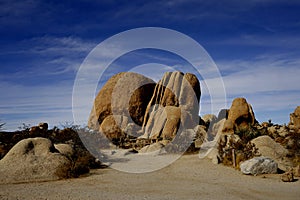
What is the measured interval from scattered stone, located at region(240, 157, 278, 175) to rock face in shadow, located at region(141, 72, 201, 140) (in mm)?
13976

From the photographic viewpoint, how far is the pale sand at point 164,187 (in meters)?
8.73

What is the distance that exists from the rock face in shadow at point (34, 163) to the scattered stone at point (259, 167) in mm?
6476

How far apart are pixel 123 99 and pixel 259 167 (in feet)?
72.1

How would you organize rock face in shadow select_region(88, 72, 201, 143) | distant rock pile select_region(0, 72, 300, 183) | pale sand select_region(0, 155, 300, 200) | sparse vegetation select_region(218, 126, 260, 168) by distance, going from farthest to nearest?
rock face in shadow select_region(88, 72, 201, 143), sparse vegetation select_region(218, 126, 260, 168), distant rock pile select_region(0, 72, 300, 183), pale sand select_region(0, 155, 300, 200)

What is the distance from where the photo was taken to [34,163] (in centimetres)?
1235

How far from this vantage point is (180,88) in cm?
3125

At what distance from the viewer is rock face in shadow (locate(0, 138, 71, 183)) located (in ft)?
38.2

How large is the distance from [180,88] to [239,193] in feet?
74.2

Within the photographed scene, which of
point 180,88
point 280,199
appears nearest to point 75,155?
point 280,199

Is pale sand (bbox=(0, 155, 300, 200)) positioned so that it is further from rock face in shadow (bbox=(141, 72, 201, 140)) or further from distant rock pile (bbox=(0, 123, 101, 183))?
rock face in shadow (bbox=(141, 72, 201, 140))

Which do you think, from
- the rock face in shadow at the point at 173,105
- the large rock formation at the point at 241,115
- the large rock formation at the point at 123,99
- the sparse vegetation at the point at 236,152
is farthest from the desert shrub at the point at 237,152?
the large rock formation at the point at 123,99

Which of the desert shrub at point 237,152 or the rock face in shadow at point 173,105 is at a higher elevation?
the rock face in shadow at point 173,105

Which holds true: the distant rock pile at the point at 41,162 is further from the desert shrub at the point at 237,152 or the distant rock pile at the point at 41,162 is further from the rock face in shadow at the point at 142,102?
the rock face in shadow at the point at 142,102

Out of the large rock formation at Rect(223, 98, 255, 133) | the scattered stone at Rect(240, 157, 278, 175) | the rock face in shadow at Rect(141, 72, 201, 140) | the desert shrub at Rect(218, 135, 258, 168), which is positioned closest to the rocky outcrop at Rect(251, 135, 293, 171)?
the desert shrub at Rect(218, 135, 258, 168)
